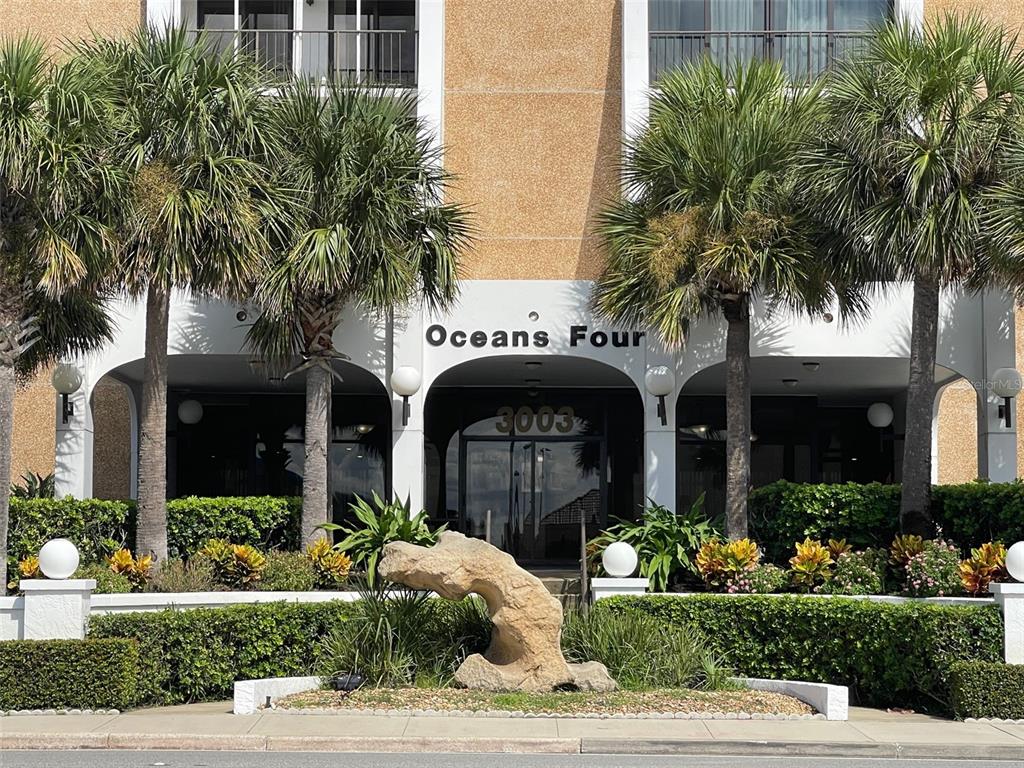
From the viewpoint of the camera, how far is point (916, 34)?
14.7 m

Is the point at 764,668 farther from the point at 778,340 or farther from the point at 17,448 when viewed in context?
the point at 17,448

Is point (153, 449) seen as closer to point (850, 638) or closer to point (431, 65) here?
point (431, 65)

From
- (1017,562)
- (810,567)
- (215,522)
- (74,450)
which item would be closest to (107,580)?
(215,522)

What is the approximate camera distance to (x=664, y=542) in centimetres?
1541

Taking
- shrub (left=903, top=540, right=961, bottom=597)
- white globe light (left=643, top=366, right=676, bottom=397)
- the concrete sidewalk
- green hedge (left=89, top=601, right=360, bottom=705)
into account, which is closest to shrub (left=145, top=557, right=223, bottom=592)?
green hedge (left=89, top=601, right=360, bottom=705)

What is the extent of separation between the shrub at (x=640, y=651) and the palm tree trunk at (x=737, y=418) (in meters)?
3.02

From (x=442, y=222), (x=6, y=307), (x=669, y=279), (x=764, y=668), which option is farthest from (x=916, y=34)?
(x=6, y=307)

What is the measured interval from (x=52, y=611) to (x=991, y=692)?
29.5 ft

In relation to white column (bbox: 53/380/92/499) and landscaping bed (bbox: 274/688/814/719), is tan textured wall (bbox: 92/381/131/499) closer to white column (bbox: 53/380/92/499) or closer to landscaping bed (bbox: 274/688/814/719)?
white column (bbox: 53/380/92/499)

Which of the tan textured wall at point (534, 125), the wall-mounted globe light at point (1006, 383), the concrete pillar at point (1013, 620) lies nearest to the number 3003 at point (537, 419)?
the tan textured wall at point (534, 125)

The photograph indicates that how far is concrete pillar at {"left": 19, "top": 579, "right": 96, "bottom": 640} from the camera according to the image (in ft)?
41.4

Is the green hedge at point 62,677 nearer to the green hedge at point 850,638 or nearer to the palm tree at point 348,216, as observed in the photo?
the palm tree at point 348,216

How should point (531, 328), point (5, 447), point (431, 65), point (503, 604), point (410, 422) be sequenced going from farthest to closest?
point (431, 65) < point (531, 328) < point (410, 422) < point (5, 447) < point (503, 604)

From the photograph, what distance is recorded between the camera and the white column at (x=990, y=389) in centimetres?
1794
